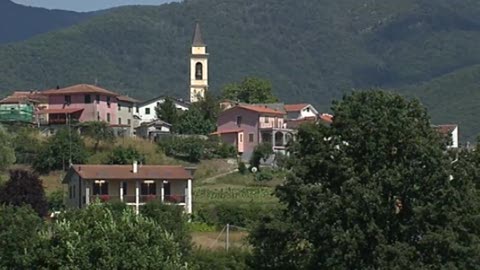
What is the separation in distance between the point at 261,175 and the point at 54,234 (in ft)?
122

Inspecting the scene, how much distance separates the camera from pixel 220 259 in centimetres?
3625

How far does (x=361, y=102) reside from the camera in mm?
30203

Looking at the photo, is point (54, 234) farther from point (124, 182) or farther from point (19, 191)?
point (124, 182)

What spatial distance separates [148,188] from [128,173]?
110cm

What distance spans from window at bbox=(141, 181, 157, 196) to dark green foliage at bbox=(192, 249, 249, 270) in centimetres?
2127

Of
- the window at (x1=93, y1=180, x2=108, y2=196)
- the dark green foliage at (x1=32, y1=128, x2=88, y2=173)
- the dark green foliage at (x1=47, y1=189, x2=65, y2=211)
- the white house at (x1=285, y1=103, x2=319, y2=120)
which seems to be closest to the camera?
the dark green foliage at (x1=47, y1=189, x2=65, y2=211)

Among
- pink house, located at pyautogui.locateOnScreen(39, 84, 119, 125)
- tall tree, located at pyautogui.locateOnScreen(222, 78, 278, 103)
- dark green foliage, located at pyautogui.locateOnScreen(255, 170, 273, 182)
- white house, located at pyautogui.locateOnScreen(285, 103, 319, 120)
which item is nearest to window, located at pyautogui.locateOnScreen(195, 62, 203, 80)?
tall tree, located at pyautogui.locateOnScreen(222, 78, 278, 103)

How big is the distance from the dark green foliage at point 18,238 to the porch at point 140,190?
21.8 m

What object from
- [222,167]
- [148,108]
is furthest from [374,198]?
[148,108]

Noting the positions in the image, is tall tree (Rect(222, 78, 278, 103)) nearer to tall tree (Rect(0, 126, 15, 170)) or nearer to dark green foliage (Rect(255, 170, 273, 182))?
dark green foliage (Rect(255, 170, 273, 182))

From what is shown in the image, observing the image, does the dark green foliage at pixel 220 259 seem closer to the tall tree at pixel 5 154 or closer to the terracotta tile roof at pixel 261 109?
the tall tree at pixel 5 154

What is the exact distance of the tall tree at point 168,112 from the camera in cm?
8450

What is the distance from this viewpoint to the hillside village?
94.8 ft

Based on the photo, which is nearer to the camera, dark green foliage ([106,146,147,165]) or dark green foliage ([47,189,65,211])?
dark green foliage ([47,189,65,211])
